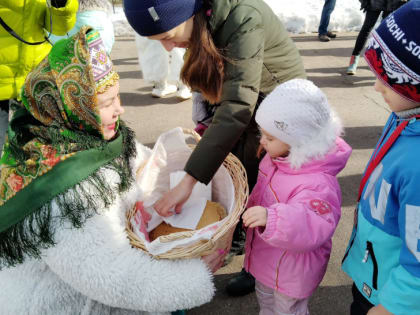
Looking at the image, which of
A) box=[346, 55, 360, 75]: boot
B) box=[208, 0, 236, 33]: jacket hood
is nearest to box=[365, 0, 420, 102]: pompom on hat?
box=[208, 0, 236, 33]: jacket hood

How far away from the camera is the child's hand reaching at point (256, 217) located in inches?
53.9

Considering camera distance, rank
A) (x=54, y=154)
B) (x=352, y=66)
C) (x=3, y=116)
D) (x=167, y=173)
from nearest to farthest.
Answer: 1. (x=54, y=154)
2. (x=167, y=173)
3. (x=3, y=116)
4. (x=352, y=66)

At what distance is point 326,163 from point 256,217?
0.39 m

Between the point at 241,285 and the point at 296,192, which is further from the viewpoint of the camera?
the point at 241,285

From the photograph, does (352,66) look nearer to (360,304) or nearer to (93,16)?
(93,16)

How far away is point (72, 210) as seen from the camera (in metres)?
1.13

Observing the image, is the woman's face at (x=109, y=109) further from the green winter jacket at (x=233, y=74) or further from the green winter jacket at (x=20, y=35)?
the green winter jacket at (x=20, y=35)

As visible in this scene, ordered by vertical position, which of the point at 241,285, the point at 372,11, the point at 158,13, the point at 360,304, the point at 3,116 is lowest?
the point at 241,285

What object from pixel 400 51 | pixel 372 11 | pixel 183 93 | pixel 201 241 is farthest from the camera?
pixel 372 11

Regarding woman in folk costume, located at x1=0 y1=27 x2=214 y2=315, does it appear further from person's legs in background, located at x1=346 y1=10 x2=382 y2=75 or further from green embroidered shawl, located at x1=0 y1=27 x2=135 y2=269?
person's legs in background, located at x1=346 y1=10 x2=382 y2=75

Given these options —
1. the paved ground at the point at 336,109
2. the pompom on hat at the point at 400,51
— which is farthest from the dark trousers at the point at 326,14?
the pompom on hat at the point at 400,51

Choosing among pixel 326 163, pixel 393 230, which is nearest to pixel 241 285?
pixel 326 163

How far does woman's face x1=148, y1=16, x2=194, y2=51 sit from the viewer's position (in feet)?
4.76

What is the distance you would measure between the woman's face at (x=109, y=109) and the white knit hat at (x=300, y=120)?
1.99ft
